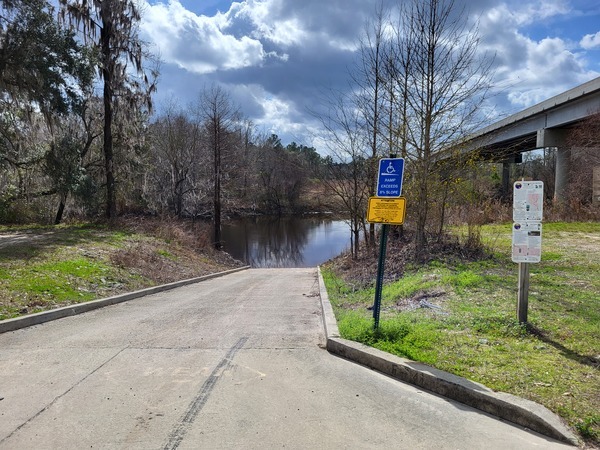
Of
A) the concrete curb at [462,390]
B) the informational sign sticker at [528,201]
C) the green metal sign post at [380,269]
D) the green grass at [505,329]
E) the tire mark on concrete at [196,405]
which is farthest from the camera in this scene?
the green metal sign post at [380,269]

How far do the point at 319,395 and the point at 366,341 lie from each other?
1.44 meters

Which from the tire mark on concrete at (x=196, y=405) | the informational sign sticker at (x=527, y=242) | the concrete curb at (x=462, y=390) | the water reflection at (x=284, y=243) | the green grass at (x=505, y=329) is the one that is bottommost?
the water reflection at (x=284, y=243)

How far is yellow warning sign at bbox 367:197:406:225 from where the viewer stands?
18.1 ft

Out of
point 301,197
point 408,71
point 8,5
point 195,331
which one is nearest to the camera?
point 195,331

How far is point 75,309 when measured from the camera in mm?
8367

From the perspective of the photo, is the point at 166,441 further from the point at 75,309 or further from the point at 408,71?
the point at 408,71

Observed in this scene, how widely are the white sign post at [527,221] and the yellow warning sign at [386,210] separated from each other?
53.5 inches

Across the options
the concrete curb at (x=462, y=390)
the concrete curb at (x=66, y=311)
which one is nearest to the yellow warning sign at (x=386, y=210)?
the concrete curb at (x=462, y=390)

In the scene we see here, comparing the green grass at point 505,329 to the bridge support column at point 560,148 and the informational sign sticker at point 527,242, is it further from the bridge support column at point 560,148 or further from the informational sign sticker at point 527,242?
the bridge support column at point 560,148

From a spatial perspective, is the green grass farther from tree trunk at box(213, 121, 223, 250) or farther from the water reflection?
tree trunk at box(213, 121, 223, 250)

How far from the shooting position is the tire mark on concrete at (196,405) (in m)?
3.43

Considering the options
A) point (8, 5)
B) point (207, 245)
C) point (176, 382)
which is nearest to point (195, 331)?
point (176, 382)

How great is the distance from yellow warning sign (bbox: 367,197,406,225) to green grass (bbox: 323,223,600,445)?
1407 millimetres

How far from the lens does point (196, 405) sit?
404cm
